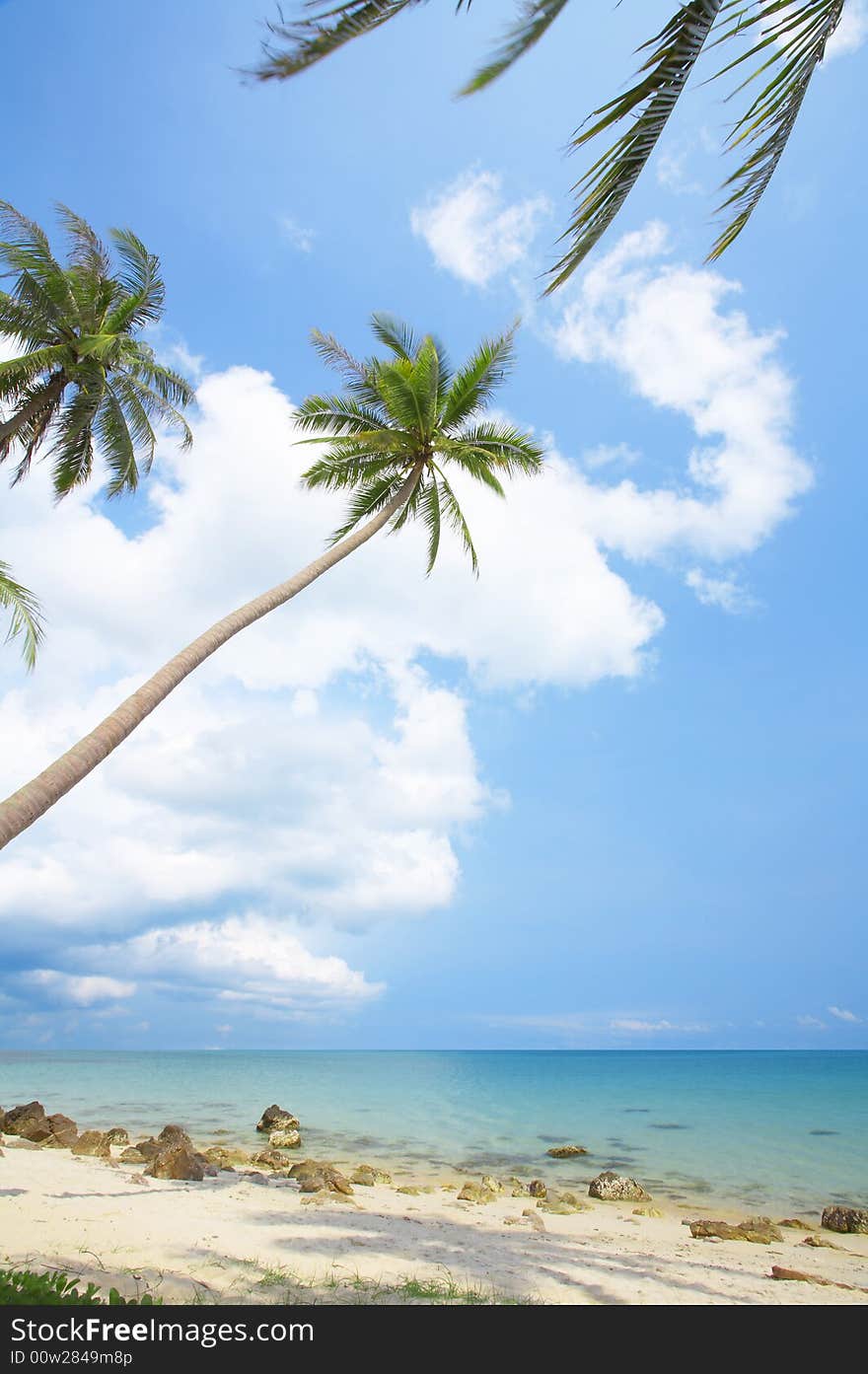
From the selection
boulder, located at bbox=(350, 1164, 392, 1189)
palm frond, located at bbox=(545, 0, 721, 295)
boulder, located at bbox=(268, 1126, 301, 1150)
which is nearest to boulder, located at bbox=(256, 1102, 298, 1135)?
boulder, located at bbox=(268, 1126, 301, 1150)

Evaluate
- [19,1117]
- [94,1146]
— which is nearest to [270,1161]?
[94,1146]

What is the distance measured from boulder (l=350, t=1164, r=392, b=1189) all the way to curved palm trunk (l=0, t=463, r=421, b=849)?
10.3m

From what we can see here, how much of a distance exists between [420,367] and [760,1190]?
18.1 m

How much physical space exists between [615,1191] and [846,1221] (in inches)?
151

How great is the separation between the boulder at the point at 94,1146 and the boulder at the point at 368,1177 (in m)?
4.69

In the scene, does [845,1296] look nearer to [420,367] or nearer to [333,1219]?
[333,1219]

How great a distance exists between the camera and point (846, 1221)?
11.9 meters

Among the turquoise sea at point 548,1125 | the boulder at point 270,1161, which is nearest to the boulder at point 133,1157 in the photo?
the boulder at point 270,1161

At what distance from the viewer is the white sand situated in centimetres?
644

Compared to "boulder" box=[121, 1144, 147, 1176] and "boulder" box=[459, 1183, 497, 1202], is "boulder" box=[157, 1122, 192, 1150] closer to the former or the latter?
"boulder" box=[121, 1144, 147, 1176]

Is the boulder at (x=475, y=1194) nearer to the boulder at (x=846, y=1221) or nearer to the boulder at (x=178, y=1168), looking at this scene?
the boulder at (x=178, y=1168)

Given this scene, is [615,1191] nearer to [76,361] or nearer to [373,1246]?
[373,1246]

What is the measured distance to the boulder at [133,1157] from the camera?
13.6 metres

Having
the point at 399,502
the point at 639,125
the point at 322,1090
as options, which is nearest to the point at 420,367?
the point at 399,502
